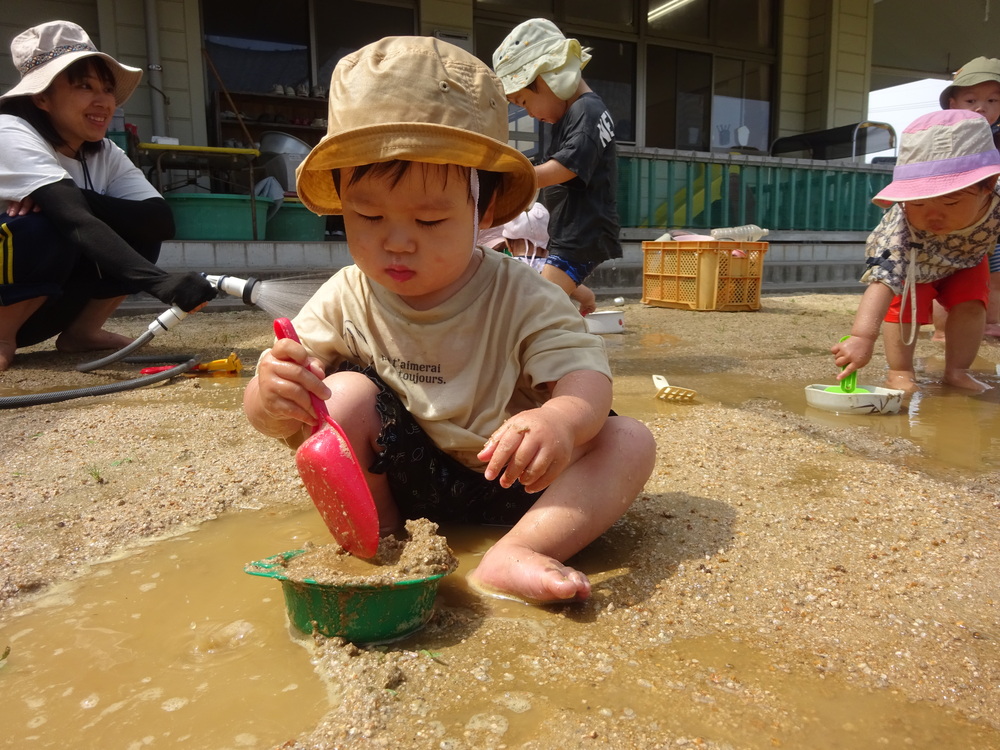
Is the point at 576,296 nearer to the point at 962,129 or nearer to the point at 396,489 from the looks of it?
the point at 962,129

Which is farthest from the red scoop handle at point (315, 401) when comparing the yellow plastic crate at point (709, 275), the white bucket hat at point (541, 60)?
the yellow plastic crate at point (709, 275)

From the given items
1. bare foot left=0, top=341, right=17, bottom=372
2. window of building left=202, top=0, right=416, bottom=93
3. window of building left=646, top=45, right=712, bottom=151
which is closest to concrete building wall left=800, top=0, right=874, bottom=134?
window of building left=646, top=45, right=712, bottom=151

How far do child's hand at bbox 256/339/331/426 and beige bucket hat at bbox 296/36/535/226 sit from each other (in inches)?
13.8

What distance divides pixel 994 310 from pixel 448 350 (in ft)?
13.9

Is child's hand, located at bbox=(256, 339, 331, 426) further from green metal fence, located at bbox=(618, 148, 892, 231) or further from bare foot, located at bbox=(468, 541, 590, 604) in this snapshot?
green metal fence, located at bbox=(618, 148, 892, 231)

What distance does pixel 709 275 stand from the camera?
5.73m

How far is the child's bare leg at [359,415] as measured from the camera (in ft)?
4.55

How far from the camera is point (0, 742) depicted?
2.89ft

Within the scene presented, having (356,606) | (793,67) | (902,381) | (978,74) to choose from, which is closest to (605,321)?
(902,381)

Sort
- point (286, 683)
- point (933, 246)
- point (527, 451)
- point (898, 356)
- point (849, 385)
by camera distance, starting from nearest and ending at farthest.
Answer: point (286, 683) → point (527, 451) → point (849, 385) → point (933, 246) → point (898, 356)

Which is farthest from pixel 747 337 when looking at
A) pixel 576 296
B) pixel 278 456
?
pixel 278 456

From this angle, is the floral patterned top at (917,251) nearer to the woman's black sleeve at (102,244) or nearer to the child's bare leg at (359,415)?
the child's bare leg at (359,415)

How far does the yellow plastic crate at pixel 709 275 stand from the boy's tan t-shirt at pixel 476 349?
4519 mm

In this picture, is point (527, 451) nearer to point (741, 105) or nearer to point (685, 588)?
point (685, 588)
